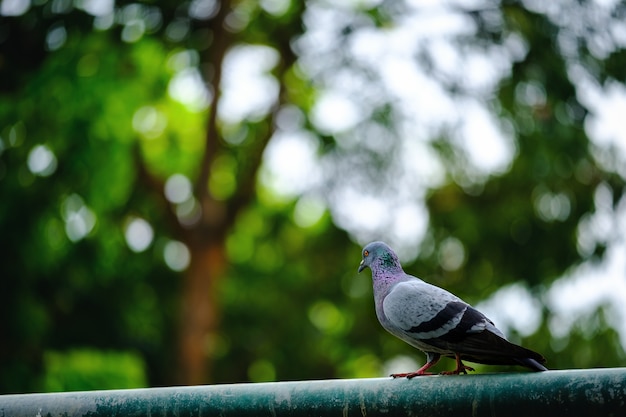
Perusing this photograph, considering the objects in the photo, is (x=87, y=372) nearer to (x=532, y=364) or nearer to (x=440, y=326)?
(x=440, y=326)

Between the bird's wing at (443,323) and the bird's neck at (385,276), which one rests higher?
the bird's wing at (443,323)

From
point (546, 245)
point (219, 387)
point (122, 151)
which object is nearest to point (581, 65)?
point (546, 245)

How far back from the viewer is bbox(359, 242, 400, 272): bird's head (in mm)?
3033

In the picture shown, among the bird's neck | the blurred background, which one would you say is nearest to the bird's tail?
the bird's neck

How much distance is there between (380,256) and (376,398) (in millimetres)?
747

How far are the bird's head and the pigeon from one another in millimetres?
74

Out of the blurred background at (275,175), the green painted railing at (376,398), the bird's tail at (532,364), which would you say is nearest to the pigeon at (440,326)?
the bird's tail at (532,364)

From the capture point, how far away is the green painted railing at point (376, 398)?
214 centimetres

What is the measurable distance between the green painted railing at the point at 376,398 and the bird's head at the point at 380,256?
0.65 metres

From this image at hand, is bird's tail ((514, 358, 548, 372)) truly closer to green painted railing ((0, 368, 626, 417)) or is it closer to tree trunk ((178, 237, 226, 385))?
green painted railing ((0, 368, 626, 417))

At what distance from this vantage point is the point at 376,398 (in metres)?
2.38

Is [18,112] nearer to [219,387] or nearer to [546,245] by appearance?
[546,245]

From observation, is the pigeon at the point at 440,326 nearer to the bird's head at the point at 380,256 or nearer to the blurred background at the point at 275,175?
the bird's head at the point at 380,256

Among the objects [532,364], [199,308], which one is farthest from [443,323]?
[199,308]
